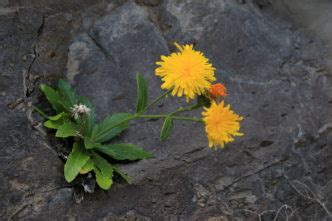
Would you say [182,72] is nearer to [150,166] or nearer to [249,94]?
[150,166]

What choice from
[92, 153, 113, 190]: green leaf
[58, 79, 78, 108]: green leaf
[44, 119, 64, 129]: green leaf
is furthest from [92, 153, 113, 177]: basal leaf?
[58, 79, 78, 108]: green leaf

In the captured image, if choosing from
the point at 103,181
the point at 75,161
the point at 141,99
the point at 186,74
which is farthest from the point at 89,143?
the point at 186,74

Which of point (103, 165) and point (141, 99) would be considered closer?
point (141, 99)

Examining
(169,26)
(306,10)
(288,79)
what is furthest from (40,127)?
(306,10)

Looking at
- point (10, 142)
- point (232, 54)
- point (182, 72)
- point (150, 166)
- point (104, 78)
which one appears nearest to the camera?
point (182, 72)

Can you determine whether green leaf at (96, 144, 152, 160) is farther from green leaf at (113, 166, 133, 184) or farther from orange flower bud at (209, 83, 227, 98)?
orange flower bud at (209, 83, 227, 98)

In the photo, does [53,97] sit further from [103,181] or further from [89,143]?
[103,181]

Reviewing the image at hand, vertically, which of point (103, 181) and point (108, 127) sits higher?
point (108, 127)
